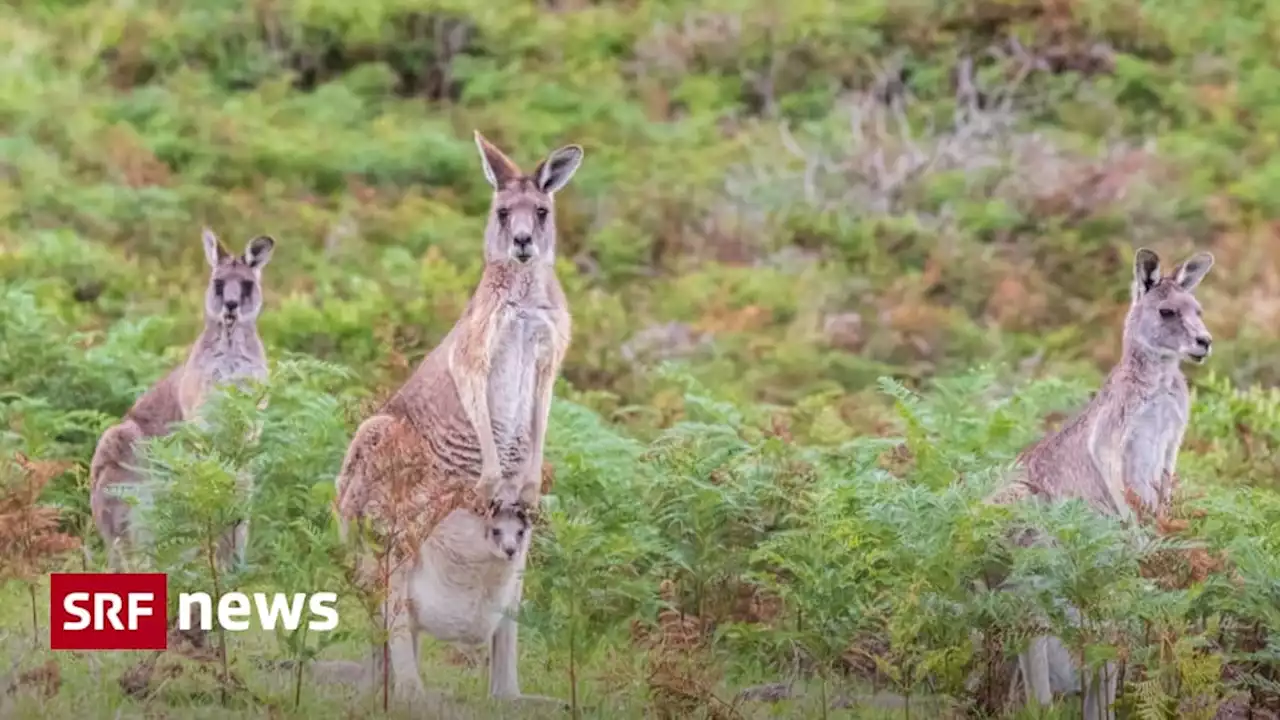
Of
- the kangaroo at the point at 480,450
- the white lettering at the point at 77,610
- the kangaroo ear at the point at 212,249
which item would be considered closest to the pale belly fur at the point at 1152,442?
the kangaroo at the point at 480,450

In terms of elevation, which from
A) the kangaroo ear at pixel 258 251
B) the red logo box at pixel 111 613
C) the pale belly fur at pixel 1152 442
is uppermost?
the kangaroo ear at pixel 258 251

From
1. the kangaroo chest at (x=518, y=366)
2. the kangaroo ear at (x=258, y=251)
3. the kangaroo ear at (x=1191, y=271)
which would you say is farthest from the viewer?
the kangaroo ear at (x=258, y=251)

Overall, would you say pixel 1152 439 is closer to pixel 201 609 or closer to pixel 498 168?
pixel 498 168

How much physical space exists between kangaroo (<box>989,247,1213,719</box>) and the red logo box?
3245 millimetres

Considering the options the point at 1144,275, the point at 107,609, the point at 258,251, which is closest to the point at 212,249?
the point at 258,251

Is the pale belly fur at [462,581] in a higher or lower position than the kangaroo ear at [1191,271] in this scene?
lower

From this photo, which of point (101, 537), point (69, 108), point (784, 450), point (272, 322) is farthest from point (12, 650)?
point (69, 108)

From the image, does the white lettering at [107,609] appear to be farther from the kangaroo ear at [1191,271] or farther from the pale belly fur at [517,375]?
the kangaroo ear at [1191,271]

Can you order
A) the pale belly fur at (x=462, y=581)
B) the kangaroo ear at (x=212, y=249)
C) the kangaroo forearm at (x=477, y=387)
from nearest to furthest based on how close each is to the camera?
1. the pale belly fur at (x=462, y=581)
2. the kangaroo forearm at (x=477, y=387)
3. the kangaroo ear at (x=212, y=249)

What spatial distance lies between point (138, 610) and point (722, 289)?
8949 mm

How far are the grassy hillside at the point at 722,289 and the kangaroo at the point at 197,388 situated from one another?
0.69ft

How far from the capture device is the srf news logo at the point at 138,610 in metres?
7.50

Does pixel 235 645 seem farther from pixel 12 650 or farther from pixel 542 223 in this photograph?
pixel 542 223

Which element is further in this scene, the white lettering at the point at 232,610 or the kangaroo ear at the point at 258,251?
the kangaroo ear at the point at 258,251
